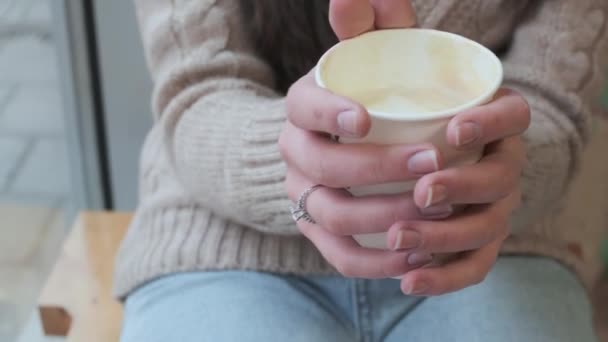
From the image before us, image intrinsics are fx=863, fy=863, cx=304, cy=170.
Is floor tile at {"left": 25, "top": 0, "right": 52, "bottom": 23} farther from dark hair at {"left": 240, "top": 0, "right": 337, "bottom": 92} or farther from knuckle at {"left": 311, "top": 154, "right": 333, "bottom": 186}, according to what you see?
knuckle at {"left": 311, "top": 154, "right": 333, "bottom": 186}

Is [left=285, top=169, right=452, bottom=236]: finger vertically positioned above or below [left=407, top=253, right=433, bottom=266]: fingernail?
above

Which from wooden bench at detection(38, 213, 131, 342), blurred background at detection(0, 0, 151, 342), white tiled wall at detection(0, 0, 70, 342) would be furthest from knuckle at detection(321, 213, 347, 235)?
white tiled wall at detection(0, 0, 70, 342)

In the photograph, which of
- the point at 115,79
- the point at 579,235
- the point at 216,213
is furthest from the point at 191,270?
the point at 115,79

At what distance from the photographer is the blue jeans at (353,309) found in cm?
67

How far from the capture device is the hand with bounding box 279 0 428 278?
46 centimetres

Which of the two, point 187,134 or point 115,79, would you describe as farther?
point 115,79

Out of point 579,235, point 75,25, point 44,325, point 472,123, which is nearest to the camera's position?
point 472,123

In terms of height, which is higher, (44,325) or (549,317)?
(549,317)

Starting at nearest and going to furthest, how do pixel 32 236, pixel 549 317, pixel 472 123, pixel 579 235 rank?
1. pixel 472 123
2. pixel 549 317
3. pixel 579 235
4. pixel 32 236

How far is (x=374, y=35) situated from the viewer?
0.51 meters

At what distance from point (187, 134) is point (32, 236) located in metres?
0.80

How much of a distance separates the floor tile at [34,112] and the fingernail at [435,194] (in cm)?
99

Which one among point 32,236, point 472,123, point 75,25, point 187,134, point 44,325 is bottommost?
point 32,236

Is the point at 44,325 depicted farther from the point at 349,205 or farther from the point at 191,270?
the point at 349,205
